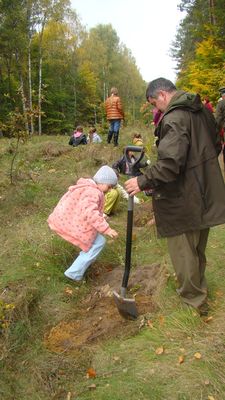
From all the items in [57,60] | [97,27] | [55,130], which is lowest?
[55,130]

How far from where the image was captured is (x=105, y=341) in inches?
141

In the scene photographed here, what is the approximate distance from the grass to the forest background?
5.93 m

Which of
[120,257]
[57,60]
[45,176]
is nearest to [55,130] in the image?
[57,60]

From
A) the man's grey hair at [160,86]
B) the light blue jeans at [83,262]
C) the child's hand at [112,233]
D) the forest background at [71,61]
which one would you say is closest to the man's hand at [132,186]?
the man's grey hair at [160,86]

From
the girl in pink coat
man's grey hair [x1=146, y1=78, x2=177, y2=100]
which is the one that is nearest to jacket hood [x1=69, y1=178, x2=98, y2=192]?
the girl in pink coat

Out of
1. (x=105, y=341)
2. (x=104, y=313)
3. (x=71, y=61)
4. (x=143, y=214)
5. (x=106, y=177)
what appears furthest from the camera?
(x=71, y=61)

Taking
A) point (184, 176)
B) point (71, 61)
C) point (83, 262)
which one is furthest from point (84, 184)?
point (71, 61)

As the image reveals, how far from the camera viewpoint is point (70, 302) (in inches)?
169

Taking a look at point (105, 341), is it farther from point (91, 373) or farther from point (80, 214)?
point (80, 214)

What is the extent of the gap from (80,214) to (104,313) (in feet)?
3.65

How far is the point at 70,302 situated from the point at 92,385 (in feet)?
4.40

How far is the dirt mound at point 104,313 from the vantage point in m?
3.64

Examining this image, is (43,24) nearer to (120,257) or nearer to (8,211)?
(8,211)

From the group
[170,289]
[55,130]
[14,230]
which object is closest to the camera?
[170,289]
